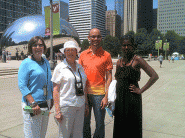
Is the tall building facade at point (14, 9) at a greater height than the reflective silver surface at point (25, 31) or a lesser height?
greater

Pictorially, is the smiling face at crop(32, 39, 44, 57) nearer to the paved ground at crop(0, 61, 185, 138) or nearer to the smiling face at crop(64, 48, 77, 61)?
the smiling face at crop(64, 48, 77, 61)

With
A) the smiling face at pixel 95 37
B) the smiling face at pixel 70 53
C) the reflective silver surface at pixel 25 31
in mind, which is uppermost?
the reflective silver surface at pixel 25 31

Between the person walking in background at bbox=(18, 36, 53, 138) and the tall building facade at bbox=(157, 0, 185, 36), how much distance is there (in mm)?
165899

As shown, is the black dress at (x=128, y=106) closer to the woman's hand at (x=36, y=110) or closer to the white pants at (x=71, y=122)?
the white pants at (x=71, y=122)

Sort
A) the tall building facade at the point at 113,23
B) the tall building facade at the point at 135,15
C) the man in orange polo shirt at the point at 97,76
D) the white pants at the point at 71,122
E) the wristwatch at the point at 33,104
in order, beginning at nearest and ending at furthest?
the wristwatch at the point at 33,104 < the white pants at the point at 71,122 < the man in orange polo shirt at the point at 97,76 < the tall building facade at the point at 135,15 < the tall building facade at the point at 113,23

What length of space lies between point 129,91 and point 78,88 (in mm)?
765

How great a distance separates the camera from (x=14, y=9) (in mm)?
110562

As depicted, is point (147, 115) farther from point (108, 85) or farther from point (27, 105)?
point (27, 105)

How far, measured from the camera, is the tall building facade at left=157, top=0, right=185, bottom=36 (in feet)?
497

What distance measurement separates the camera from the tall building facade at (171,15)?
152 m

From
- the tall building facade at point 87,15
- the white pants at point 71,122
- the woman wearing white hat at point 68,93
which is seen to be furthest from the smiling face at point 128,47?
the tall building facade at point 87,15

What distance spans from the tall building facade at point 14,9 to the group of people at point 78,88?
111 metres

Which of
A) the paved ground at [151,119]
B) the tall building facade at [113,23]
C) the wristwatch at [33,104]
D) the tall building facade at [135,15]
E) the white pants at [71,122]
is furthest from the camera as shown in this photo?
the tall building facade at [113,23]

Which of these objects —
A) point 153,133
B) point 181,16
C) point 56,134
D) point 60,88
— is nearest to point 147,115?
point 153,133
